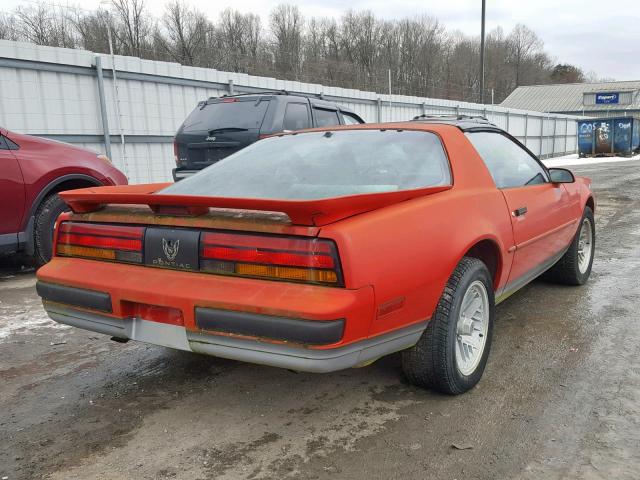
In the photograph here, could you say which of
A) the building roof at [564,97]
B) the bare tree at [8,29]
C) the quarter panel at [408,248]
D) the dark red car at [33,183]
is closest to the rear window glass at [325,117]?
the dark red car at [33,183]

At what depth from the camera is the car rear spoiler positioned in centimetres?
221

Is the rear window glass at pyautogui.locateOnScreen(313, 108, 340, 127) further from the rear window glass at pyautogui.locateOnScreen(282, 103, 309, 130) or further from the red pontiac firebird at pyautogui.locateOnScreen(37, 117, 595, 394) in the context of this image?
the red pontiac firebird at pyautogui.locateOnScreen(37, 117, 595, 394)

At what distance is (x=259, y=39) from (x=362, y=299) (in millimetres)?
52115

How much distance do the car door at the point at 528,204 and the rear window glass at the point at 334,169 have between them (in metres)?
0.53

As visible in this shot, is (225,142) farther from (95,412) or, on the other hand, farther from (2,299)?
(95,412)

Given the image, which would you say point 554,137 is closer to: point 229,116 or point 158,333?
point 229,116

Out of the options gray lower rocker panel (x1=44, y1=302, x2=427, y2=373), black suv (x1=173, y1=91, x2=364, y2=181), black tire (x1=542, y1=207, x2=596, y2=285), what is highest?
black suv (x1=173, y1=91, x2=364, y2=181)

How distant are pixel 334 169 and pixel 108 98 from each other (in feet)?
23.3

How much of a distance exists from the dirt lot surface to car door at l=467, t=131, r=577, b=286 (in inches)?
20.7

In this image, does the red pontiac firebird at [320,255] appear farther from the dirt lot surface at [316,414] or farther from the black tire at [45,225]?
the black tire at [45,225]

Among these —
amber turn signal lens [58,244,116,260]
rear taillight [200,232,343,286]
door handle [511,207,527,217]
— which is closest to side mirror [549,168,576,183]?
door handle [511,207,527,217]

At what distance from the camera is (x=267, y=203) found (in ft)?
7.36

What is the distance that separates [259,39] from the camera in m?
50.5

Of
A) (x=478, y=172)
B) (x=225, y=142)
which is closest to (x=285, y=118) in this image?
(x=225, y=142)
